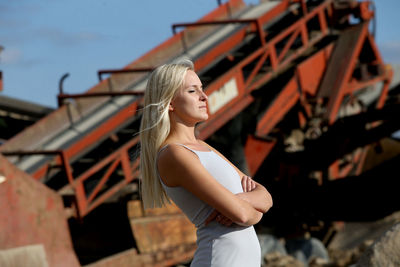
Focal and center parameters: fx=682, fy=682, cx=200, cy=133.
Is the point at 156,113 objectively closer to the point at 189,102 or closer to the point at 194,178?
the point at 189,102

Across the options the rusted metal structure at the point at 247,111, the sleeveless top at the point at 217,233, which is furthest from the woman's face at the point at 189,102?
the rusted metal structure at the point at 247,111

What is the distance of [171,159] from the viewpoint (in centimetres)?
238

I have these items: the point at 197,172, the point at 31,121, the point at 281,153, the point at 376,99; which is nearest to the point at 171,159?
the point at 197,172

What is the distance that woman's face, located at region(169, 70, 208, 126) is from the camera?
99.3 inches

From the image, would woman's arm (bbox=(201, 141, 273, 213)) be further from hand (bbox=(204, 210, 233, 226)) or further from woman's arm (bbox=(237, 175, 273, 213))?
hand (bbox=(204, 210, 233, 226))

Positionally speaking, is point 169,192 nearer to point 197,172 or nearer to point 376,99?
point 197,172

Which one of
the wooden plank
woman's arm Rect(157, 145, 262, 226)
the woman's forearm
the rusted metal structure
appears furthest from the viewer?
the rusted metal structure

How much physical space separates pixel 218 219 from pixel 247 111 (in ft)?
26.2

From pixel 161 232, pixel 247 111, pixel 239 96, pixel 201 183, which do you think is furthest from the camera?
pixel 247 111

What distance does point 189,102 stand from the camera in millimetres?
2527

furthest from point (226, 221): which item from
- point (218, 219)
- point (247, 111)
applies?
point (247, 111)

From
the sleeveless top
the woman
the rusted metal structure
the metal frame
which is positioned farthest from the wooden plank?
→ the sleeveless top

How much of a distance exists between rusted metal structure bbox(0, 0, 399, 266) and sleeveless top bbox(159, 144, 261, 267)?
5385 millimetres

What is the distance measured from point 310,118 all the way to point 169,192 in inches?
346
